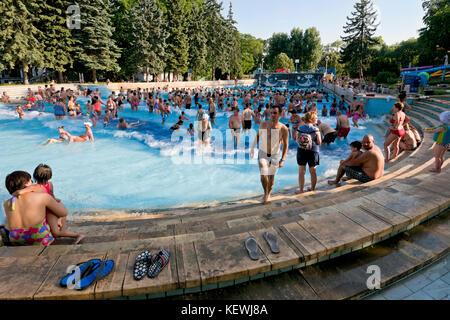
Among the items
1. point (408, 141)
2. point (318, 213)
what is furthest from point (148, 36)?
point (318, 213)

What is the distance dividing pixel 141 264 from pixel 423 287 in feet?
9.61

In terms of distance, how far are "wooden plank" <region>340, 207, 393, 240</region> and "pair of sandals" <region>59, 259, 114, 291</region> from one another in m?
3.01

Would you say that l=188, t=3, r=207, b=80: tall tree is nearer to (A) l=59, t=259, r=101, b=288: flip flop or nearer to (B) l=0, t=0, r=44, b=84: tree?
(B) l=0, t=0, r=44, b=84: tree

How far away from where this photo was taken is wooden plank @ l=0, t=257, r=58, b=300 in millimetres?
2287

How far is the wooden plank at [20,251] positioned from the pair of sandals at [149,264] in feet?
4.33

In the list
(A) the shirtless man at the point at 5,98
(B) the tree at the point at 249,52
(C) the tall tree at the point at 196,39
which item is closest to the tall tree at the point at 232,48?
(C) the tall tree at the point at 196,39

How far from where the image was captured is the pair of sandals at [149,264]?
2471mm

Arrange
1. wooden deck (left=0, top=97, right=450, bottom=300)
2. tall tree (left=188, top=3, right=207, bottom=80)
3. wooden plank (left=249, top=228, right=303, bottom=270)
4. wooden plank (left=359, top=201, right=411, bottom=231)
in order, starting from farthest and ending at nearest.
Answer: tall tree (left=188, top=3, right=207, bottom=80), wooden plank (left=359, top=201, right=411, bottom=231), wooden plank (left=249, top=228, right=303, bottom=270), wooden deck (left=0, top=97, right=450, bottom=300)

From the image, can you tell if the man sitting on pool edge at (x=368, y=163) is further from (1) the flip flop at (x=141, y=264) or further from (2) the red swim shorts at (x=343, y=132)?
(2) the red swim shorts at (x=343, y=132)

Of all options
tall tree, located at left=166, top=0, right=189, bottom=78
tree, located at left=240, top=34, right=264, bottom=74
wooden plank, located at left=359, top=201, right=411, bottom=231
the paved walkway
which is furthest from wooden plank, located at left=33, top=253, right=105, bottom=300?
tree, located at left=240, top=34, right=264, bottom=74

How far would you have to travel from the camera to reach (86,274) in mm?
2439

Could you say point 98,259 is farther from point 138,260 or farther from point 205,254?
point 205,254

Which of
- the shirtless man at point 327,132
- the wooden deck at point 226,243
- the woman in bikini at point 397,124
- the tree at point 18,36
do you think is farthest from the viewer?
the tree at point 18,36
